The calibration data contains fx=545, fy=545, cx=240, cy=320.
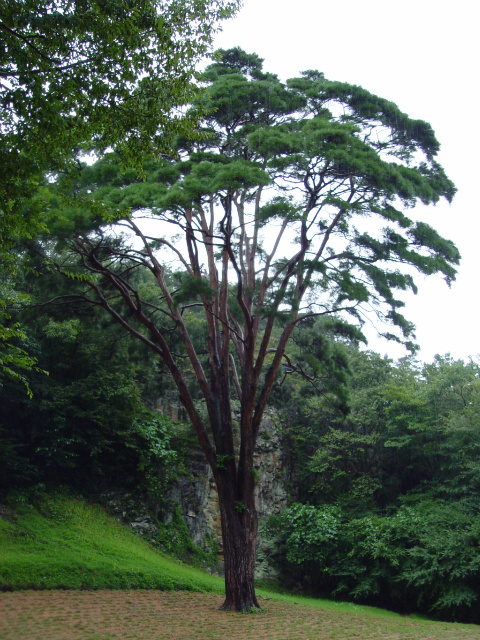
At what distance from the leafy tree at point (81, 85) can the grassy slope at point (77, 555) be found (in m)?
6.26

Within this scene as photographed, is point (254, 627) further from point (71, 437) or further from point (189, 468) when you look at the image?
point (189, 468)

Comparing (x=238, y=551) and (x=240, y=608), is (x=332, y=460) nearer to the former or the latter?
(x=238, y=551)

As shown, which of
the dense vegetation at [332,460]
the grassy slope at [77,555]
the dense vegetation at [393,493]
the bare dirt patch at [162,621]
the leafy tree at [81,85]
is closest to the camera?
the leafy tree at [81,85]

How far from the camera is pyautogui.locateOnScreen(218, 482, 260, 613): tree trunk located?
9531 mm

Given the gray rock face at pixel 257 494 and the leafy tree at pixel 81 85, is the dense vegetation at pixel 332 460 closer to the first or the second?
the gray rock face at pixel 257 494

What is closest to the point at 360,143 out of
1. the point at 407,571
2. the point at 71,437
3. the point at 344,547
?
the point at 71,437

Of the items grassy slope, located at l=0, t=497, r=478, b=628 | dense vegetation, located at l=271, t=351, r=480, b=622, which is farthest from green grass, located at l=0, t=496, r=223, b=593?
dense vegetation, located at l=271, t=351, r=480, b=622

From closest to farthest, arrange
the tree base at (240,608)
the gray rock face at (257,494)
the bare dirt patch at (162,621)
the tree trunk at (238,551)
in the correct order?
the bare dirt patch at (162,621) < the tree base at (240,608) < the tree trunk at (238,551) < the gray rock face at (257,494)

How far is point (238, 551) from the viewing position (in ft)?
31.6

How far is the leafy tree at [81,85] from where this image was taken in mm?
5363

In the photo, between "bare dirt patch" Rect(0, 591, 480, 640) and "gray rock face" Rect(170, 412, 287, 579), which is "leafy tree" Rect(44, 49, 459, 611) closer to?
"bare dirt patch" Rect(0, 591, 480, 640)

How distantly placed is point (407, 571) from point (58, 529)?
9.14 metres

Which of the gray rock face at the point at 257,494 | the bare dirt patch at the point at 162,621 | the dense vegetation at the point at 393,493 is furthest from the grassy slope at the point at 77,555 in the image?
the dense vegetation at the point at 393,493

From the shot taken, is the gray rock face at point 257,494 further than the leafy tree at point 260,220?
Yes
